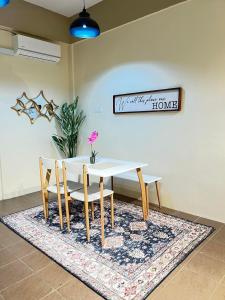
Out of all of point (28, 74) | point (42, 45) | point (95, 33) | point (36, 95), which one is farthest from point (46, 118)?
point (95, 33)

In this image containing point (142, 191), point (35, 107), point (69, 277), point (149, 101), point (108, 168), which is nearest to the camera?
point (69, 277)

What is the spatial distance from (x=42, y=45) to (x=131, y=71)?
4.85ft

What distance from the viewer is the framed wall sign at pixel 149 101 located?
3025 millimetres

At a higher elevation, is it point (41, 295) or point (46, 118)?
point (46, 118)

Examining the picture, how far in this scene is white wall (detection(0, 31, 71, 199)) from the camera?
3.55 m

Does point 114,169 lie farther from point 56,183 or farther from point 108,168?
point 56,183

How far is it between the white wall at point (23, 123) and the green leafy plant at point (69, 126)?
137 millimetres

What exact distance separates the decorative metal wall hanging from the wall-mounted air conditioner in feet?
1.90

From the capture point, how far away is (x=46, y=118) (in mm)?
4078

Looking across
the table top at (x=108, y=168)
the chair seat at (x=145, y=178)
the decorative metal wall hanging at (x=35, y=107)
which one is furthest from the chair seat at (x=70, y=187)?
the decorative metal wall hanging at (x=35, y=107)

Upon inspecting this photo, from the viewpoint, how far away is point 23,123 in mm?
3777

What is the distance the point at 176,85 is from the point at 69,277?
96.5 inches

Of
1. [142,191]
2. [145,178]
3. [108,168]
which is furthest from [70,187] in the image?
[145,178]

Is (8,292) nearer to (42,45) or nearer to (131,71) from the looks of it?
(131,71)
